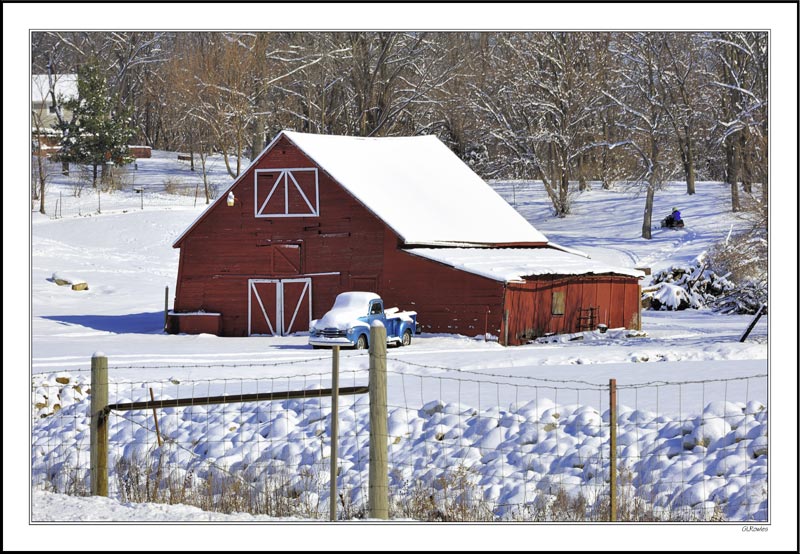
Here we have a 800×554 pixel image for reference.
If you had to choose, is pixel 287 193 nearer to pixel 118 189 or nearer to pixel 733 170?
pixel 733 170

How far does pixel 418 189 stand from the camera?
37438 mm

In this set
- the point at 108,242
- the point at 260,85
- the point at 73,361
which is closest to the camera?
the point at 73,361

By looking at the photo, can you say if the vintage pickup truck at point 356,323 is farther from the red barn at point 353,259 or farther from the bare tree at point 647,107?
the bare tree at point 647,107

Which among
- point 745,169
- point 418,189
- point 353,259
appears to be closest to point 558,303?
point 353,259

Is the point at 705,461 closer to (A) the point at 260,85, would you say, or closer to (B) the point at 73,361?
(B) the point at 73,361

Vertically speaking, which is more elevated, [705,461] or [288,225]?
[288,225]

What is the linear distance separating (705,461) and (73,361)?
16.5 meters

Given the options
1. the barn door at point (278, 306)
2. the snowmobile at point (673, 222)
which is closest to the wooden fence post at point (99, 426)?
the barn door at point (278, 306)

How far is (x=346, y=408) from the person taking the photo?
15695 mm

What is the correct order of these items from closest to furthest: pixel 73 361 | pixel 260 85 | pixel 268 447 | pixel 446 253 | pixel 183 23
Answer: pixel 183 23 < pixel 268 447 < pixel 73 361 < pixel 446 253 < pixel 260 85

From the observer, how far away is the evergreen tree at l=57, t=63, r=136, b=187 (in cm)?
6619

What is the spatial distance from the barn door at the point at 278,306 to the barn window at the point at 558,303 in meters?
7.39

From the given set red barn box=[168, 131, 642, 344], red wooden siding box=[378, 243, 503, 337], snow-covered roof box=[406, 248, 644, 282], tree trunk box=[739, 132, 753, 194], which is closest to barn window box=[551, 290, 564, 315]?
red barn box=[168, 131, 642, 344]

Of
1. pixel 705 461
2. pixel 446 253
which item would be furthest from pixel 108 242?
pixel 705 461
